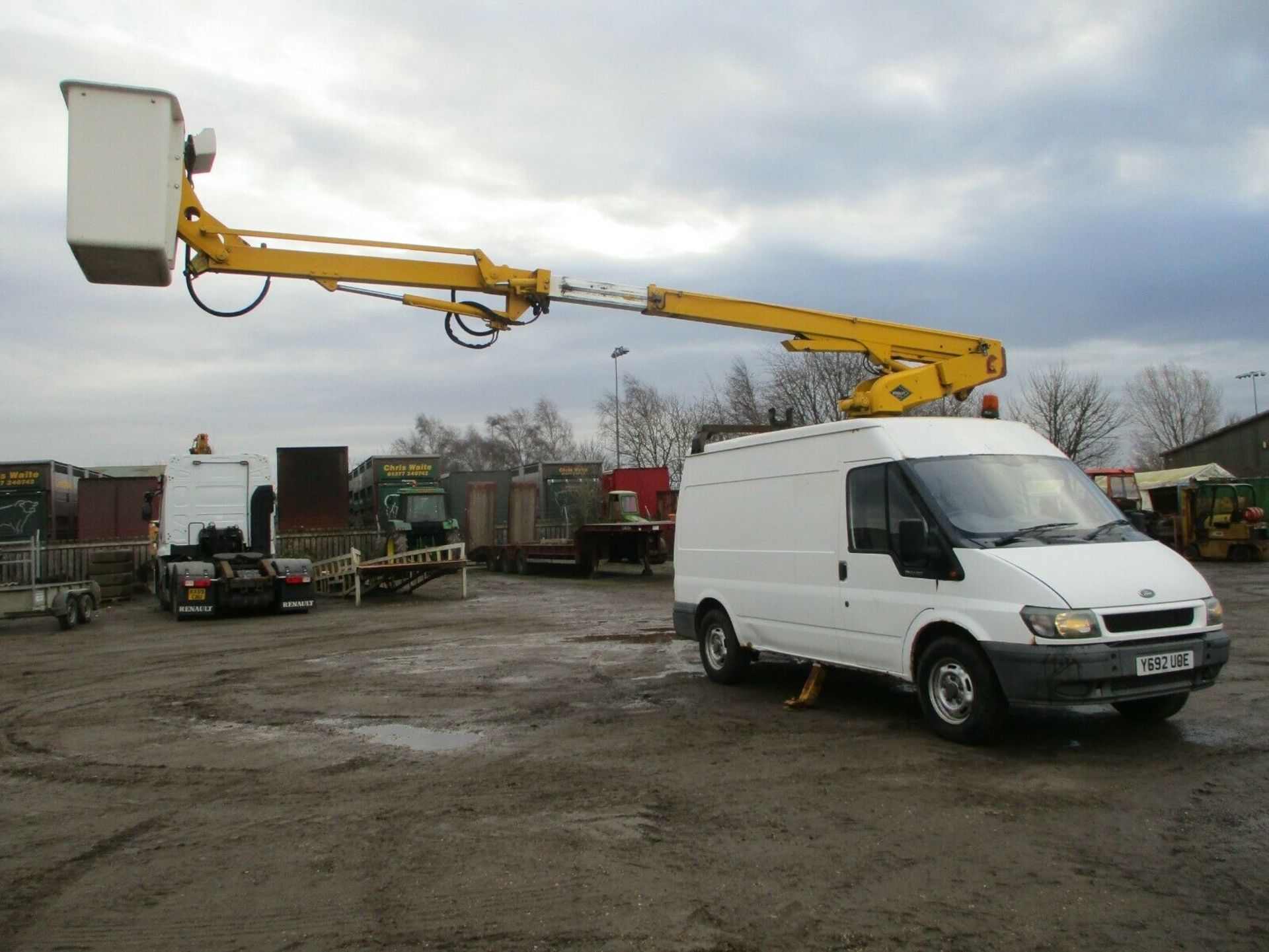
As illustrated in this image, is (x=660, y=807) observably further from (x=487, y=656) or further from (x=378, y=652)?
(x=378, y=652)

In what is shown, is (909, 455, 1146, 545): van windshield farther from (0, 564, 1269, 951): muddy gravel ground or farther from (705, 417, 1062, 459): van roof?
(0, 564, 1269, 951): muddy gravel ground

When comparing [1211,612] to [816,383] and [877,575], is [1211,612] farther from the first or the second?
[816,383]

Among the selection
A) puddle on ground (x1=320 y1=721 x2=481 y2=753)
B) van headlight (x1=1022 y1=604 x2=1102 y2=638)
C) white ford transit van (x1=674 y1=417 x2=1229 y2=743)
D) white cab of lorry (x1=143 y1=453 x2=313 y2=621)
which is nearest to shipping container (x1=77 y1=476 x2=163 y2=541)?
white cab of lorry (x1=143 y1=453 x2=313 y2=621)

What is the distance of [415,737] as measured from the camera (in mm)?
7684

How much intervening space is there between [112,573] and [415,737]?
65.9 ft

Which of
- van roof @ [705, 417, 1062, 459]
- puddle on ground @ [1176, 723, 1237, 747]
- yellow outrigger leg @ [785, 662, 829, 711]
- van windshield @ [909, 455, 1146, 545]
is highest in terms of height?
van roof @ [705, 417, 1062, 459]

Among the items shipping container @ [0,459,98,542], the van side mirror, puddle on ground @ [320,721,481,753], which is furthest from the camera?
shipping container @ [0,459,98,542]

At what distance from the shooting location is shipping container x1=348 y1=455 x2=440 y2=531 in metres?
31.9

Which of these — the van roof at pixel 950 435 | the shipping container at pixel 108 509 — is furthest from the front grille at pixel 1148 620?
the shipping container at pixel 108 509

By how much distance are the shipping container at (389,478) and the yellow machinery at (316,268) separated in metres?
20.9

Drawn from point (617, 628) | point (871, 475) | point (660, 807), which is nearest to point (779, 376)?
point (617, 628)

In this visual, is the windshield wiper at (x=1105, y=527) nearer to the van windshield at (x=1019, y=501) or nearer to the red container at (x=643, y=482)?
the van windshield at (x=1019, y=501)

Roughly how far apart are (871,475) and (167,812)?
5.34m

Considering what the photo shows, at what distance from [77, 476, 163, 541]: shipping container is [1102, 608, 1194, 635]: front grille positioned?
94.5 ft
